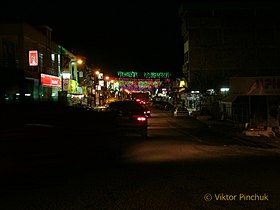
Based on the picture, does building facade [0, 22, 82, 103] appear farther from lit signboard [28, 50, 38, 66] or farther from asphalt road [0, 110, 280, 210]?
asphalt road [0, 110, 280, 210]

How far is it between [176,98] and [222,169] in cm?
6840

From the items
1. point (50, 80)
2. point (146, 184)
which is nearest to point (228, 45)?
point (50, 80)

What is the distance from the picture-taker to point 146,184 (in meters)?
7.86

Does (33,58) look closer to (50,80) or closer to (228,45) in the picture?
(50,80)

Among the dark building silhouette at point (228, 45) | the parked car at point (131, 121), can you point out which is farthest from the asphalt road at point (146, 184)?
the dark building silhouette at point (228, 45)

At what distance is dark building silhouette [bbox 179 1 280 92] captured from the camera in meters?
64.1

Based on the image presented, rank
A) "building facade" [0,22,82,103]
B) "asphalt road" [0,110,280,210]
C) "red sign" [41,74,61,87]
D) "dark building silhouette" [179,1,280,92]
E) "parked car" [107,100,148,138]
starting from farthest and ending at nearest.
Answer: "dark building silhouette" [179,1,280,92] → "red sign" [41,74,61,87] → "building facade" [0,22,82,103] → "parked car" [107,100,148,138] → "asphalt road" [0,110,280,210]

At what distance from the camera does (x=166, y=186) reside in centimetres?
766

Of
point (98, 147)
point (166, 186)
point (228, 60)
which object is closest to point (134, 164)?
point (98, 147)

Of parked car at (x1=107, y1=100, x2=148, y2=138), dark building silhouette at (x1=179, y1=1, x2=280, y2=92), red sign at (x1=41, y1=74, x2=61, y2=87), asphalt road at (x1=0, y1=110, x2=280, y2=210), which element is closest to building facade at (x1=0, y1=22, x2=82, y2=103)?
red sign at (x1=41, y1=74, x2=61, y2=87)

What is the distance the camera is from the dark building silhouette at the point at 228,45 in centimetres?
6412

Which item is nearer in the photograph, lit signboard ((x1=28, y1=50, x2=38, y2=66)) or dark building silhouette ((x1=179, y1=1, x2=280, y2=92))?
lit signboard ((x1=28, y1=50, x2=38, y2=66))

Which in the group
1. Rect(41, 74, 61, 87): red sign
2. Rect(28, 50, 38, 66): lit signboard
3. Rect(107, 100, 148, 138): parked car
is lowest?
Rect(107, 100, 148, 138): parked car

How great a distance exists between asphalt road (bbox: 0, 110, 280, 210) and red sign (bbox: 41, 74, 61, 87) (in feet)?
77.2
